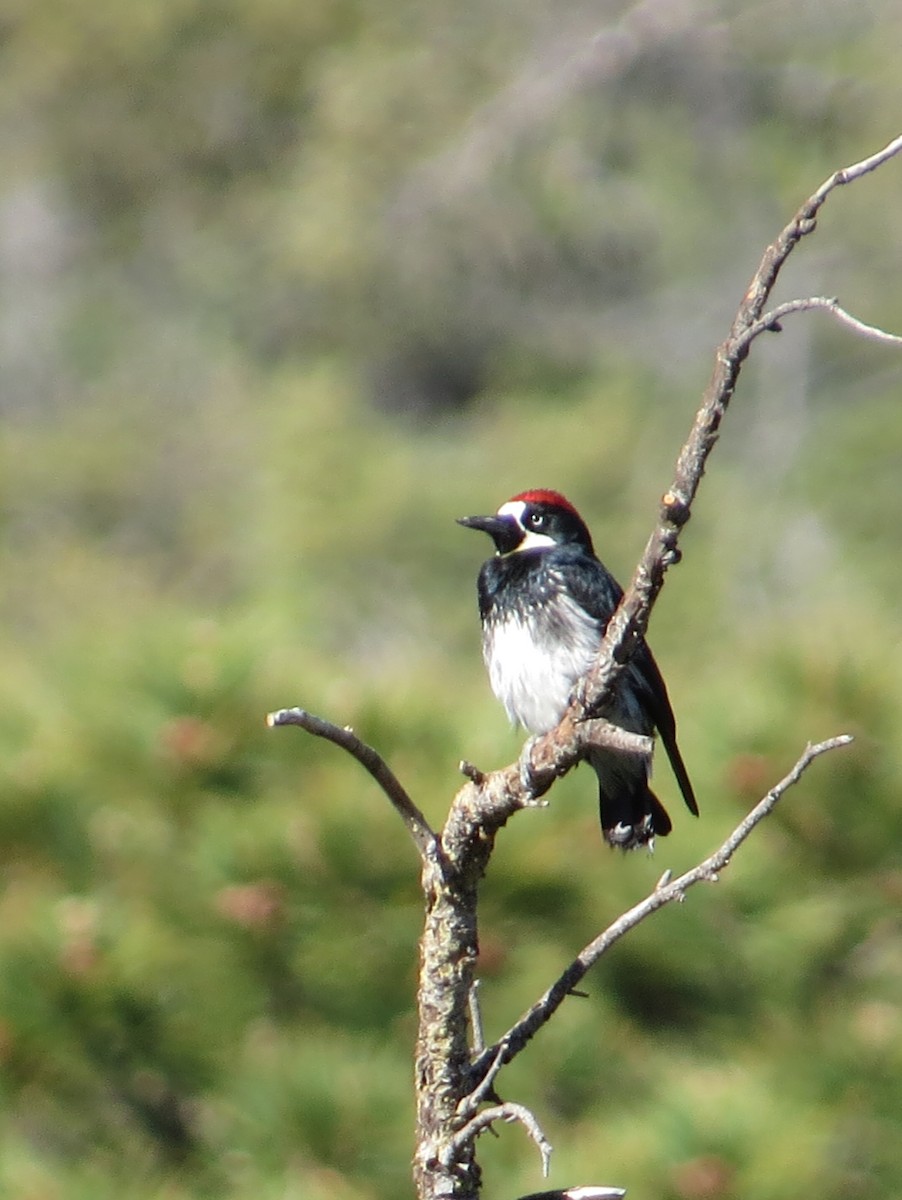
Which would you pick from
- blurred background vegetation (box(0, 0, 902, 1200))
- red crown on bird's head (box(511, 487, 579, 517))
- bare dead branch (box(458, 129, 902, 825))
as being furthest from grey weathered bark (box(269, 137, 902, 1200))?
red crown on bird's head (box(511, 487, 579, 517))

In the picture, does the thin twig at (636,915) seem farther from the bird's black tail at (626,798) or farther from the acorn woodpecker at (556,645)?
the acorn woodpecker at (556,645)

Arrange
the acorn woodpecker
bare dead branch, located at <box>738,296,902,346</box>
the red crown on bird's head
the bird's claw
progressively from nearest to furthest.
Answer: bare dead branch, located at <box>738,296,902,346</box>
the bird's claw
the acorn woodpecker
the red crown on bird's head

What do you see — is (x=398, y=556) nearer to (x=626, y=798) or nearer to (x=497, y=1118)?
(x=626, y=798)

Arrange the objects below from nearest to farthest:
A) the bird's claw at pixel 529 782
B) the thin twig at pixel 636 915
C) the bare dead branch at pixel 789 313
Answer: the bare dead branch at pixel 789 313 → the thin twig at pixel 636 915 → the bird's claw at pixel 529 782

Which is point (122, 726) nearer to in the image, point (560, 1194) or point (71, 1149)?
point (71, 1149)

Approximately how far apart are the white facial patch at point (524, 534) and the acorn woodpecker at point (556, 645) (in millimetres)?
43

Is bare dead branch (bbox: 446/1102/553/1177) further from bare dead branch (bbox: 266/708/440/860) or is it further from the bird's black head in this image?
the bird's black head

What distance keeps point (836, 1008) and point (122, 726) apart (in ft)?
5.20

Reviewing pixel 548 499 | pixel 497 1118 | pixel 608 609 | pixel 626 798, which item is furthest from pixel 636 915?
pixel 548 499

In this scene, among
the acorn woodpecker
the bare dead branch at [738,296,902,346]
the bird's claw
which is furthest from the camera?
the acorn woodpecker

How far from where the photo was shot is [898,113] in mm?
9578

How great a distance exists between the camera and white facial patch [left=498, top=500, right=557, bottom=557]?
328 centimetres

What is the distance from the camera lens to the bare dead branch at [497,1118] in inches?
57.2

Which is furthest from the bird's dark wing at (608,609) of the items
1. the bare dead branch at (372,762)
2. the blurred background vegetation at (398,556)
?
the bare dead branch at (372,762)
